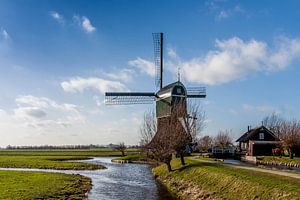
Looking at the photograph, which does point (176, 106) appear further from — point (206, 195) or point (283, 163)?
point (206, 195)

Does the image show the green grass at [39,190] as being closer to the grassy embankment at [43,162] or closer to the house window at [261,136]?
the grassy embankment at [43,162]

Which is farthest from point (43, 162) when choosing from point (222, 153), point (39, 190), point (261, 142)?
point (39, 190)

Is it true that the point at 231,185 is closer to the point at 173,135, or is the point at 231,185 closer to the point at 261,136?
the point at 173,135

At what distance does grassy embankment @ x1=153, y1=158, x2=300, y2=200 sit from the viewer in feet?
67.9

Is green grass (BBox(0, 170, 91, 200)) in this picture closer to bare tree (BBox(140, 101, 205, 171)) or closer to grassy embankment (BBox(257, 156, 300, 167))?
bare tree (BBox(140, 101, 205, 171))

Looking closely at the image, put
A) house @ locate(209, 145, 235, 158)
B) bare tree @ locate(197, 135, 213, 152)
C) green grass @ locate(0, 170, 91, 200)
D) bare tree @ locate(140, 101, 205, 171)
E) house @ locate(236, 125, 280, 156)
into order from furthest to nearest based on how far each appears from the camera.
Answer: bare tree @ locate(197, 135, 213, 152)
house @ locate(236, 125, 280, 156)
house @ locate(209, 145, 235, 158)
bare tree @ locate(140, 101, 205, 171)
green grass @ locate(0, 170, 91, 200)

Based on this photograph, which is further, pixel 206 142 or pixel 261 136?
pixel 206 142

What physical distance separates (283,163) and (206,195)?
29.2m

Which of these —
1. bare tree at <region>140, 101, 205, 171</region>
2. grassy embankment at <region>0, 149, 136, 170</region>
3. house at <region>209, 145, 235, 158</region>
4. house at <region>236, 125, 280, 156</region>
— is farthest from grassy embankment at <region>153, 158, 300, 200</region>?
house at <region>236, 125, 280, 156</region>

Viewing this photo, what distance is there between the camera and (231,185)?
25.7m

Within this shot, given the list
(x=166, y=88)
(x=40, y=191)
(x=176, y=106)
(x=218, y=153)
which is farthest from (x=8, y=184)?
(x=218, y=153)

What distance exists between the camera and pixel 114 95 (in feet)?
210

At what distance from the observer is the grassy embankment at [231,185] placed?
20688 mm

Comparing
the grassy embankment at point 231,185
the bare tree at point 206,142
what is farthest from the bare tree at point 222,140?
the grassy embankment at point 231,185
